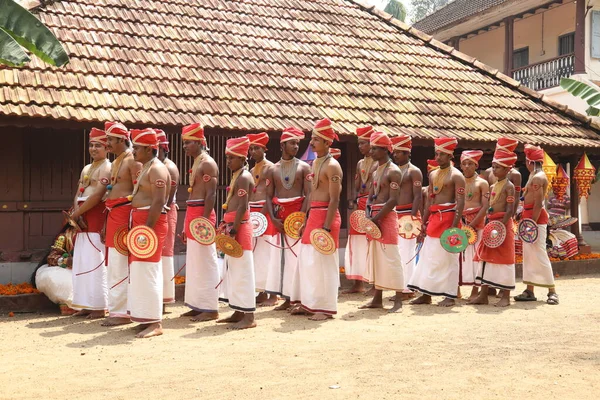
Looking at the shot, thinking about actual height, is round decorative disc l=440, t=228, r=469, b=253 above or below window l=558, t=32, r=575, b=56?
below

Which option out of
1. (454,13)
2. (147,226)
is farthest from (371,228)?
(454,13)

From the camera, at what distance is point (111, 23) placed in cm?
1129

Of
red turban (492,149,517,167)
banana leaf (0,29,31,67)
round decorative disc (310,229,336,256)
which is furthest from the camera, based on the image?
red turban (492,149,517,167)

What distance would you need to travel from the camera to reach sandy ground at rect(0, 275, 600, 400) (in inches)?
184

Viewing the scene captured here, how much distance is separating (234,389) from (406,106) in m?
8.23

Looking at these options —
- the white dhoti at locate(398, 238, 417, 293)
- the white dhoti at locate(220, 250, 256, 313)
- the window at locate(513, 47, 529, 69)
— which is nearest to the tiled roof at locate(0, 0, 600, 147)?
the white dhoti at locate(398, 238, 417, 293)

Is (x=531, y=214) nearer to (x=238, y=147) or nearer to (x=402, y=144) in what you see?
(x=402, y=144)

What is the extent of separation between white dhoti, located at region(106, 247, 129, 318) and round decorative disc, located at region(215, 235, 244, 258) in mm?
949

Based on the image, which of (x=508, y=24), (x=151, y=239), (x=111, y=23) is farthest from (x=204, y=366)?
(x=508, y=24)

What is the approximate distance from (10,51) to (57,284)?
3230 millimetres

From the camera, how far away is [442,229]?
8.45 meters

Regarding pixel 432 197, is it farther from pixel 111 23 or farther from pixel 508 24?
pixel 508 24

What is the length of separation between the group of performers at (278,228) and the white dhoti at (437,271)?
12mm

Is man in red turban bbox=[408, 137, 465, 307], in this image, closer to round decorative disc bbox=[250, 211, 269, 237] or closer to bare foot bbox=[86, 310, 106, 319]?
round decorative disc bbox=[250, 211, 269, 237]
